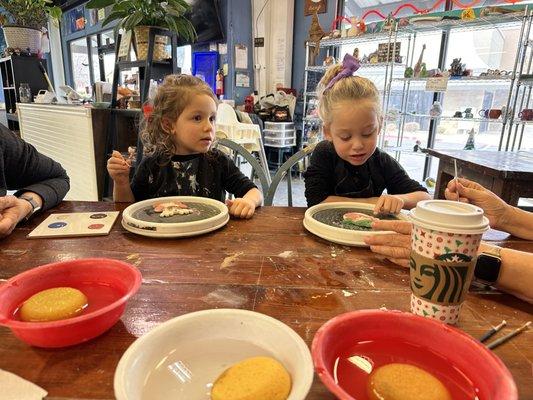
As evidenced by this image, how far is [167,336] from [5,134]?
1.31 meters

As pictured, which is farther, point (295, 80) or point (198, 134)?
point (295, 80)

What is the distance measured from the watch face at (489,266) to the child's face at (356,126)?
80 centimetres

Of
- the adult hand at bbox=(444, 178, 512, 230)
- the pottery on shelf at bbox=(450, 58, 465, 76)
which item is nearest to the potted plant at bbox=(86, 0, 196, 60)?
the adult hand at bbox=(444, 178, 512, 230)

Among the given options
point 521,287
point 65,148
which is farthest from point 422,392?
point 65,148

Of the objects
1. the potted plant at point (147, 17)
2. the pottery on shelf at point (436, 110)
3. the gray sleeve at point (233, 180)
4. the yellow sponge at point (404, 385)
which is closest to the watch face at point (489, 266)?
the yellow sponge at point (404, 385)

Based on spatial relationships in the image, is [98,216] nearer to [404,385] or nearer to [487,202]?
[404,385]

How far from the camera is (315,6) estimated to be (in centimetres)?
507

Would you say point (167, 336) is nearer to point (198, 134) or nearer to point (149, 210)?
point (149, 210)

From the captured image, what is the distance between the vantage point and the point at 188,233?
1.02 metres

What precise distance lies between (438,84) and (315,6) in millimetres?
2271

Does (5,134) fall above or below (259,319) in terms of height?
above

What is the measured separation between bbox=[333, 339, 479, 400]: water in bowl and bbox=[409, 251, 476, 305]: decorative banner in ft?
0.34

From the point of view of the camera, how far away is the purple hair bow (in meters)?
1.50

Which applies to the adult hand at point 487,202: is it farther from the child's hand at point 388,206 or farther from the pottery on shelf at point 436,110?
the pottery on shelf at point 436,110
